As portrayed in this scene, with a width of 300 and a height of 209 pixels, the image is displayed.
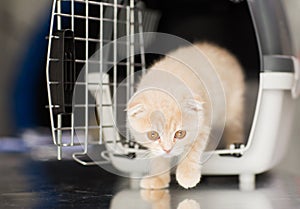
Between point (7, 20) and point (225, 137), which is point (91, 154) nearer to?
point (225, 137)

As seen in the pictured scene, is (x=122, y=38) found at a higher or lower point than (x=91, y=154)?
higher

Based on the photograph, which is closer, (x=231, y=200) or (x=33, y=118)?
(x=231, y=200)

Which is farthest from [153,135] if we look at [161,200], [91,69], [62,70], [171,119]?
[91,69]

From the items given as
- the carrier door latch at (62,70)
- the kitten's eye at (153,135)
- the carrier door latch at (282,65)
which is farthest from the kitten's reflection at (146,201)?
the carrier door latch at (282,65)

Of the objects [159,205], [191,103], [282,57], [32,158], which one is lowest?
[32,158]

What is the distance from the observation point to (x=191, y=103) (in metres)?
1.53

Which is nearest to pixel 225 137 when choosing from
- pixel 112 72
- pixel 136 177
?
pixel 136 177

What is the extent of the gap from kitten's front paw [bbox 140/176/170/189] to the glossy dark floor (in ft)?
0.09

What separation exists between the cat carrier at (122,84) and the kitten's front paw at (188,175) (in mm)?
76

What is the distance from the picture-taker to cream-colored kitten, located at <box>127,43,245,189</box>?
1512mm

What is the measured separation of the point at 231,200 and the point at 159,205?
0.20 meters

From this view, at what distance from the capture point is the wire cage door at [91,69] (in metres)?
1.52

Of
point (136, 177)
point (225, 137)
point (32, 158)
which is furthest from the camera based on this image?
point (32, 158)

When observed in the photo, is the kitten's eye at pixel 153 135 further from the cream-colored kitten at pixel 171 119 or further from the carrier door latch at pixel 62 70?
the carrier door latch at pixel 62 70
